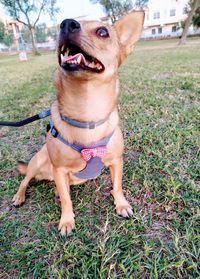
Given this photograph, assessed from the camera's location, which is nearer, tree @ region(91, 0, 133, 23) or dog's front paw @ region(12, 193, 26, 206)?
dog's front paw @ region(12, 193, 26, 206)

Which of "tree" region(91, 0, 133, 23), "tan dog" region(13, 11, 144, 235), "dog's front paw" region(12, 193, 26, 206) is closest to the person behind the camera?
"tan dog" region(13, 11, 144, 235)

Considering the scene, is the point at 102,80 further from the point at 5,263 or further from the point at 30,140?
the point at 30,140

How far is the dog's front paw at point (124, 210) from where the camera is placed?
2.02m

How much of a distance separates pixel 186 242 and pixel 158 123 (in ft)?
6.85

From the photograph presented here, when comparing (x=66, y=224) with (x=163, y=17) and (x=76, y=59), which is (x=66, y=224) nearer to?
(x=76, y=59)

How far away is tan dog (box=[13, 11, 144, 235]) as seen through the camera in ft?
5.64

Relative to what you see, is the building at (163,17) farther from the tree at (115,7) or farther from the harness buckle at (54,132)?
the harness buckle at (54,132)

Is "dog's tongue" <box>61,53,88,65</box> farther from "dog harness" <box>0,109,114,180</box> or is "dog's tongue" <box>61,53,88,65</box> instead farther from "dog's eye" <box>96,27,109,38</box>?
"dog harness" <box>0,109,114,180</box>

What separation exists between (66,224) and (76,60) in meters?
1.22

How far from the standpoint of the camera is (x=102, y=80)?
Result: 1.83m

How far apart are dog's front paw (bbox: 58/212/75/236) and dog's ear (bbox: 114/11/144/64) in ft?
4.45

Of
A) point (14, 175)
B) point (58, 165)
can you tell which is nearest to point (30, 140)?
point (14, 175)

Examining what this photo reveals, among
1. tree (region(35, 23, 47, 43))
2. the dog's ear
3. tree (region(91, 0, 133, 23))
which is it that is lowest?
tree (region(35, 23, 47, 43))

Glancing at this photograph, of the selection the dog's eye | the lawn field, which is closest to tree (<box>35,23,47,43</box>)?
the lawn field
